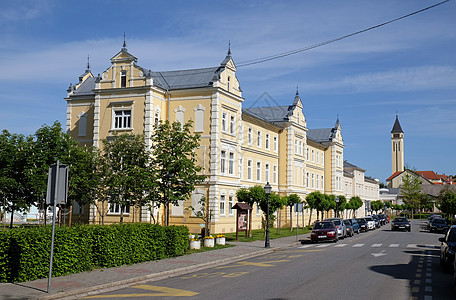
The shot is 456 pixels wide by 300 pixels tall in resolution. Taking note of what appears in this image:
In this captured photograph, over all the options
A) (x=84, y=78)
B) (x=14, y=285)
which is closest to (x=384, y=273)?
(x=14, y=285)

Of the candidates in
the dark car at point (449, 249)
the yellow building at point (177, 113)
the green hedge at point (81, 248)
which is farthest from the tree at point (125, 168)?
the dark car at point (449, 249)

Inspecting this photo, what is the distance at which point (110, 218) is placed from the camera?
37188 millimetres

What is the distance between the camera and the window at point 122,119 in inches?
1501

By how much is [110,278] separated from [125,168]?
17.2 meters

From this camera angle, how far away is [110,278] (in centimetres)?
1472

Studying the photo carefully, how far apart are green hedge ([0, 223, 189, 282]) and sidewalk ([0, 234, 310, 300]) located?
37 centimetres

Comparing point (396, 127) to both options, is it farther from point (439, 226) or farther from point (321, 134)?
point (439, 226)

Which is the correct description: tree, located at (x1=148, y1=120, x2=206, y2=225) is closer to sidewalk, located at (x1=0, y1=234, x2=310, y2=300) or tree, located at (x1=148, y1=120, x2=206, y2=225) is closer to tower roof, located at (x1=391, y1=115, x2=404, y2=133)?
sidewalk, located at (x1=0, y1=234, x2=310, y2=300)

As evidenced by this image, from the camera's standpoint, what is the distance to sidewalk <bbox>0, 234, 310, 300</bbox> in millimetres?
12203

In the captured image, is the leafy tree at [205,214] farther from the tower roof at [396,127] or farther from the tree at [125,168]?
the tower roof at [396,127]

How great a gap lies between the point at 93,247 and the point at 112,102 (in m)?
23.6

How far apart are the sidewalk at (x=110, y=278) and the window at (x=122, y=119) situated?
18.1 m

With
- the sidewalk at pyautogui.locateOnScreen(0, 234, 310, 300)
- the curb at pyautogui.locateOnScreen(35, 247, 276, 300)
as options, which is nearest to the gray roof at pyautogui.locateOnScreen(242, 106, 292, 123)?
the sidewalk at pyautogui.locateOnScreen(0, 234, 310, 300)

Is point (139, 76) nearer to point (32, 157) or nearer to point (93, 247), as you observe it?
point (32, 157)
